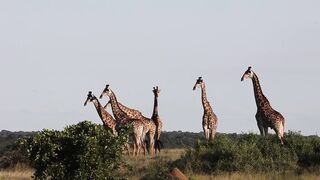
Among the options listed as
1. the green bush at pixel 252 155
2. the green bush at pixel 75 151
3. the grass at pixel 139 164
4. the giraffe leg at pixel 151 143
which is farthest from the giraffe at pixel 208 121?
the green bush at pixel 75 151

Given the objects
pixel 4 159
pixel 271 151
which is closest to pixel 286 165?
pixel 271 151

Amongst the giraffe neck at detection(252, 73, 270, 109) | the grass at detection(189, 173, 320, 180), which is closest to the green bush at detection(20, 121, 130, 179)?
the grass at detection(189, 173, 320, 180)

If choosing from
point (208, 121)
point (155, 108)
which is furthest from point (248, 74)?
point (155, 108)

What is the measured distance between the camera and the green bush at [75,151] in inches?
746

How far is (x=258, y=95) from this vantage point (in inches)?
1174

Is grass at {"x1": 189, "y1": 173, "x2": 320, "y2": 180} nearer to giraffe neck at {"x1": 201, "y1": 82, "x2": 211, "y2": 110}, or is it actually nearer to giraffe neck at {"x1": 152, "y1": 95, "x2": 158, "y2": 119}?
giraffe neck at {"x1": 201, "y1": 82, "x2": 211, "y2": 110}

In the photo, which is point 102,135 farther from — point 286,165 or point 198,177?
Result: point 286,165

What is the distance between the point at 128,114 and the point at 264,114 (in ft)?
24.3

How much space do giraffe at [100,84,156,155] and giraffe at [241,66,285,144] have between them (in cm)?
532

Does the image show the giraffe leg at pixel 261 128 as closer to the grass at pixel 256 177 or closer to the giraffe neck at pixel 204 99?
the giraffe neck at pixel 204 99

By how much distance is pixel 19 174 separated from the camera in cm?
2686

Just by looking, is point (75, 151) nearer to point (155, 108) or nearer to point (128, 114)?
point (128, 114)

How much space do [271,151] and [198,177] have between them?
16.8 ft

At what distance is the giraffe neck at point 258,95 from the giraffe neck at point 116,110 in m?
6.19
